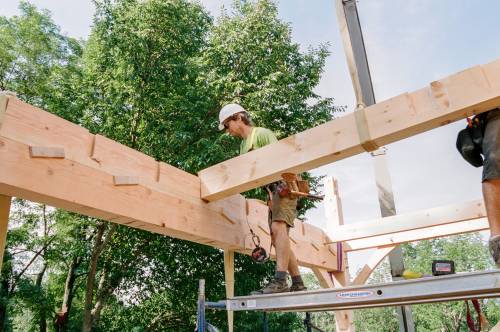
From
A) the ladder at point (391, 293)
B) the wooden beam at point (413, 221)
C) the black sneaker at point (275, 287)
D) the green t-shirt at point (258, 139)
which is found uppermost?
the green t-shirt at point (258, 139)

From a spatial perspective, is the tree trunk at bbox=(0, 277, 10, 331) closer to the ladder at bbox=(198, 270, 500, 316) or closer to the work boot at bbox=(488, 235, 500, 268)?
the ladder at bbox=(198, 270, 500, 316)

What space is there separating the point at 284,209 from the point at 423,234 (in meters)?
2.79

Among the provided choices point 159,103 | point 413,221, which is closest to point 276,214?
point 413,221

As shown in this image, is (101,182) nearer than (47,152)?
No

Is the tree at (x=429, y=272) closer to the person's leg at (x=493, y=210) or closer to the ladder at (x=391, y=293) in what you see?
the ladder at (x=391, y=293)

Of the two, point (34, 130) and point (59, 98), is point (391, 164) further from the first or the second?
point (59, 98)

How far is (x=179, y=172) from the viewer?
3.19 m

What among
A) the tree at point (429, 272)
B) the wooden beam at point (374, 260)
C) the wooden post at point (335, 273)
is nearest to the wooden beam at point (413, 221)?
the wooden post at point (335, 273)

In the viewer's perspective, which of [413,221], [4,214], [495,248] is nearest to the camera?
[495,248]

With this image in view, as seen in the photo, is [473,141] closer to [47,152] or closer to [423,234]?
[47,152]

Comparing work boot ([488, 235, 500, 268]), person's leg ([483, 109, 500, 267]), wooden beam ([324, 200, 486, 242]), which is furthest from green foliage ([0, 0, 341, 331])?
work boot ([488, 235, 500, 268])

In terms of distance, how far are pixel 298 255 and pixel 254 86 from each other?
5.42m

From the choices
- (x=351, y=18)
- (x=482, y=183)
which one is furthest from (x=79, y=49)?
(x=482, y=183)

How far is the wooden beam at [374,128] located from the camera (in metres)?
2.33
